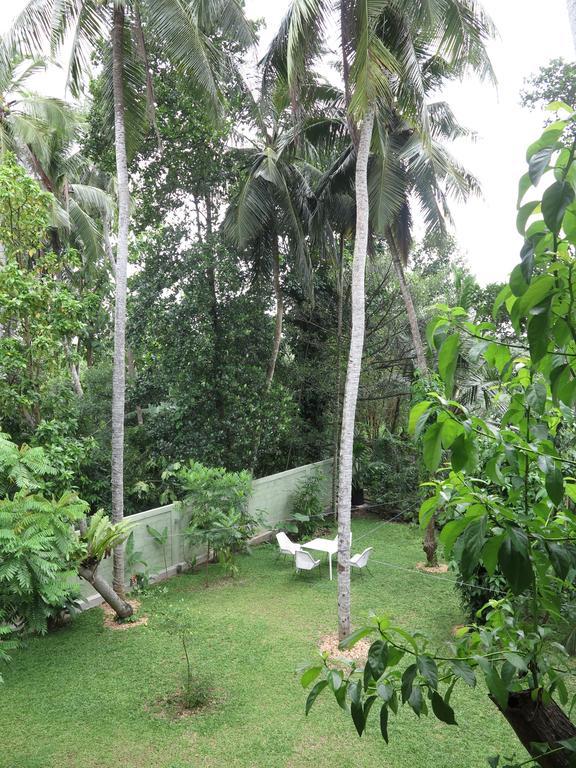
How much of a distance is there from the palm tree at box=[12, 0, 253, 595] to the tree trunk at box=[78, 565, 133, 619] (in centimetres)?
39

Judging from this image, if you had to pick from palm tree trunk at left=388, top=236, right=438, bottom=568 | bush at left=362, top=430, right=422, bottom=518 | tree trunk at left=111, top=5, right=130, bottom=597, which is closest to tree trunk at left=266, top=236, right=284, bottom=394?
palm tree trunk at left=388, top=236, right=438, bottom=568

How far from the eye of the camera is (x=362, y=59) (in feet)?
20.0

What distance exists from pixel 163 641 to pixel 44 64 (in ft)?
40.0

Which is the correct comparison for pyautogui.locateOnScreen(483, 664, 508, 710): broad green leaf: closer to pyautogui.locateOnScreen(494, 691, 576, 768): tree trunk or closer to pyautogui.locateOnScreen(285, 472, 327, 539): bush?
pyautogui.locateOnScreen(494, 691, 576, 768): tree trunk

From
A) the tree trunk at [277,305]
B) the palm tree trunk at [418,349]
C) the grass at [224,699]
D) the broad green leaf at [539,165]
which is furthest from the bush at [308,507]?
the broad green leaf at [539,165]

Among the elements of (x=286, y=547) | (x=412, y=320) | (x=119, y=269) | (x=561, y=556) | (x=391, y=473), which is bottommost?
(x=286, y=547)

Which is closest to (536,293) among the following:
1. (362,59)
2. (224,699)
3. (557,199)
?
(557,199)

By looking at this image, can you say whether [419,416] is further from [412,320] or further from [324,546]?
[324,546]

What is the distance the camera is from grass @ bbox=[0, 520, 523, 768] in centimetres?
471

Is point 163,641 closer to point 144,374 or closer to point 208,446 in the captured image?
point 208,446

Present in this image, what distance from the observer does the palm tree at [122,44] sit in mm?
7445

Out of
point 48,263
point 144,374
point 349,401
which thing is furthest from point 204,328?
point 349,401

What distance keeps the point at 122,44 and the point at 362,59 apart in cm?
354

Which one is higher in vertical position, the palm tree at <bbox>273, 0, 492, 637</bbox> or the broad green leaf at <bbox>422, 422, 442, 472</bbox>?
the palm tree at <bbox>273, 0, 492, 637</bbox>
